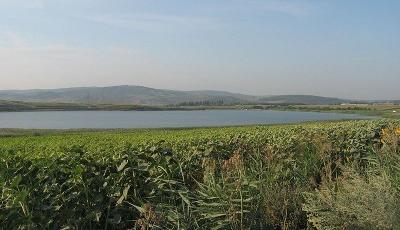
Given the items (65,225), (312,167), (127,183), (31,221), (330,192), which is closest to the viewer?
(31,221)

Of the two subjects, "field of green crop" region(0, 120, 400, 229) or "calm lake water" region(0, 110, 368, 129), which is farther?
"calm lake water" region(0, 110, 368, 129)

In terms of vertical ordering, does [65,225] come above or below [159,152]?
below

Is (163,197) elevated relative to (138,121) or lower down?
elevated

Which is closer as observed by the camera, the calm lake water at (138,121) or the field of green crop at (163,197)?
the field of green crop at (163,197)

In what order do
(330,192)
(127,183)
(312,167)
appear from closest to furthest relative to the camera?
(127,183)
(330,192)
(312,167)

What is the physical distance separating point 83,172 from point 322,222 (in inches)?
98.1

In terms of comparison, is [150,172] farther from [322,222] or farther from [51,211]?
[322,222]

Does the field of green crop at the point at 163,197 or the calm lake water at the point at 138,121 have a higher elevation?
the field of green crop at the point at 163,197

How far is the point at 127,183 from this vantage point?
4.81 metres

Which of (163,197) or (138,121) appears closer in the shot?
(163,197)

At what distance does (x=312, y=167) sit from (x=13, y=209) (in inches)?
176

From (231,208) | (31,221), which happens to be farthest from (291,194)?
(31,221)

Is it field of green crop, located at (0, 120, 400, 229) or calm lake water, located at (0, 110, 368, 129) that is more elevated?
field of green crop, located at (0, 120, 400, 229)

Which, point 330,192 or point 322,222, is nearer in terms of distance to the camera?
point 322,222
